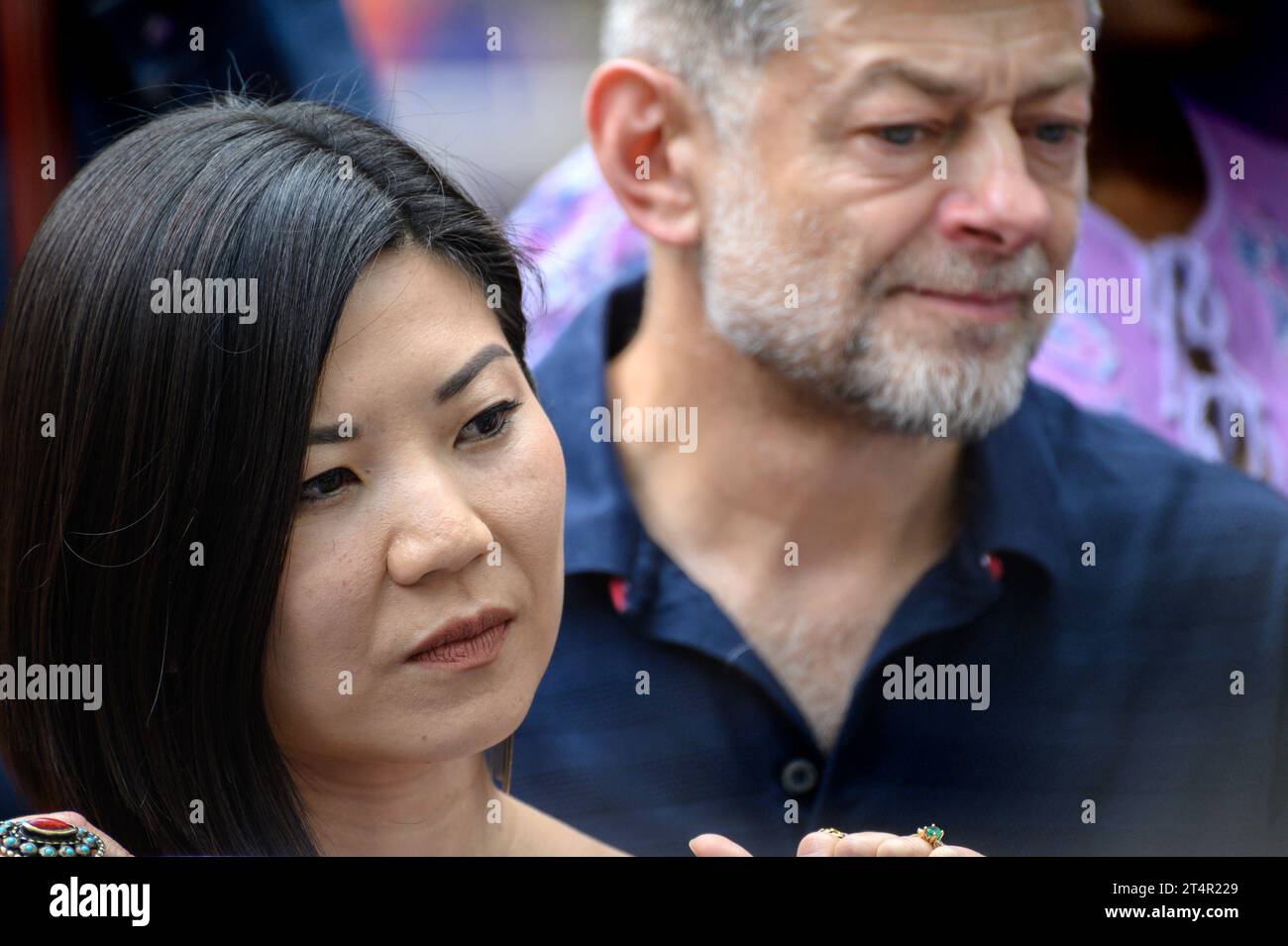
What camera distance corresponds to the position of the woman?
208cm

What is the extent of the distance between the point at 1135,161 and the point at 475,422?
143 centimetres

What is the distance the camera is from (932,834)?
253cm

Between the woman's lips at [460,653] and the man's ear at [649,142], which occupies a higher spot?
the man's ear at [649,142]

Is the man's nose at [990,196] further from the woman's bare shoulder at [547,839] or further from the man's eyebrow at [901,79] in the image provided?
the woman's bare shoulder at [547,839]

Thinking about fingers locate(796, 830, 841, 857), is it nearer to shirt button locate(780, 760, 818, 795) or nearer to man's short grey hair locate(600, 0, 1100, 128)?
shirt button locate(780, 760, 818, 795)

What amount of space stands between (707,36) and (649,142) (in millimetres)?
210

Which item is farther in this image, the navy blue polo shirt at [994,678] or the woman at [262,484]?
the navy blue polo shirt at [994,678]

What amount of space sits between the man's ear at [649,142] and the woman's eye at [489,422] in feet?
1.89

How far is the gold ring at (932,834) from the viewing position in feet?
8.16

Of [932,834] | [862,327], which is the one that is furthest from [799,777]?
[862,327]

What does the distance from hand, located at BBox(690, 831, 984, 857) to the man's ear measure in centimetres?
108

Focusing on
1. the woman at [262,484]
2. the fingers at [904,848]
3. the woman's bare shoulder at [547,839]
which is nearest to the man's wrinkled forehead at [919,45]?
the woman at [262,484]

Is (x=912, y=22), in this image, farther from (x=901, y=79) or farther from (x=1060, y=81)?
(x=1060, y=81)

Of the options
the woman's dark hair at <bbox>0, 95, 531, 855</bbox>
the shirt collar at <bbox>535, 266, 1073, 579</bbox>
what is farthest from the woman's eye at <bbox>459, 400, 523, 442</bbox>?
the shirt collar at <bbox>535, 266, 1073, 579</bbox>
